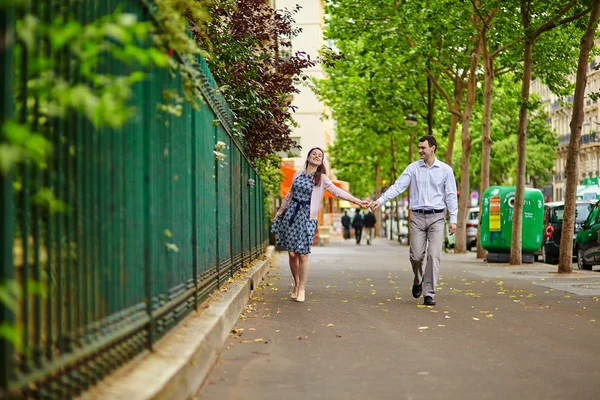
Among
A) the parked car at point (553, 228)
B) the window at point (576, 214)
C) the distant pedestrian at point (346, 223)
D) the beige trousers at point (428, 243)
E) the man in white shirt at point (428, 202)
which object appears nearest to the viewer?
the beige trousers at point (428, 243)

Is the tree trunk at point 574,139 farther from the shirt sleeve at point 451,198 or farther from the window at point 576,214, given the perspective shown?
the shirt sleeve at point 451,198

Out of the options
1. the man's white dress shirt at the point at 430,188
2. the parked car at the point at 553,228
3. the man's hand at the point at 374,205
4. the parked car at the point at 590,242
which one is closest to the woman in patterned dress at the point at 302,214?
the man's hand at the point at 374,205

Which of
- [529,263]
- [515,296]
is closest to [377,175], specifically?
A: [529,263]

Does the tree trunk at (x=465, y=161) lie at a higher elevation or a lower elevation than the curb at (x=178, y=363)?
higher

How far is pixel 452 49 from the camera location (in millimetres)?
36250

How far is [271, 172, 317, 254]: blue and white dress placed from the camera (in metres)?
13.1

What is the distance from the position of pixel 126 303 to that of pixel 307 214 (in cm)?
784

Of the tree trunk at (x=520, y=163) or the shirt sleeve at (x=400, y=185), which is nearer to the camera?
the shirt sleeve at (x=400, y=185)

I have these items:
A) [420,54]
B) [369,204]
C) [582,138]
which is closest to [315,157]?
[369,204]

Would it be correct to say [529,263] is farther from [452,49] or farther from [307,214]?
[307,214]

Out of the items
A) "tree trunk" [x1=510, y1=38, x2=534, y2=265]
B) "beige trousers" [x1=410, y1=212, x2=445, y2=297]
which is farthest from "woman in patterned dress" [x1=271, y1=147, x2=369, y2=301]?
"tree trunk" [x1=510, y1=38, x2=534, y2=265]

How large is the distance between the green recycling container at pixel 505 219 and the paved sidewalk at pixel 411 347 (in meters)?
13.3

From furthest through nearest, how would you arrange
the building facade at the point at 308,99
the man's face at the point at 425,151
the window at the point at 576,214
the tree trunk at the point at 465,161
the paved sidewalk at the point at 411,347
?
1. the building facade at the point at 308,99
2. the tree trunk at the point at 465,161
3. the window at the point at 576,214
4. the man's face at the point at 425,151
5. the paved sidewalk at the point at 411,347

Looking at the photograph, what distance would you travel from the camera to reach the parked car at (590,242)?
24.6m
